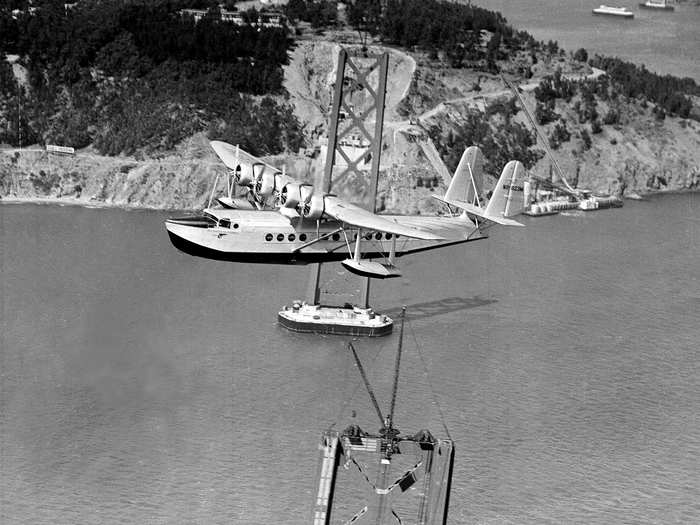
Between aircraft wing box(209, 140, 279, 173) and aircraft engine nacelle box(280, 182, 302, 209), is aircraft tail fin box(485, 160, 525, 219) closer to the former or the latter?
aircraft wing box(209, 140, 279, 173)

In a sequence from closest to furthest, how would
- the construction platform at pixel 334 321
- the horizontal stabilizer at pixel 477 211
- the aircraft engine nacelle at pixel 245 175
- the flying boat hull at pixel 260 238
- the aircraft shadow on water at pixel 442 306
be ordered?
the flying boat hull at pixel 260 238, the construction platform at pixel 334 321, the aircraft engine nacelle at pixel 245 175, the horizontal stabilizer at pixel 477 211, the aircraft shadow on water at pixel 442 306

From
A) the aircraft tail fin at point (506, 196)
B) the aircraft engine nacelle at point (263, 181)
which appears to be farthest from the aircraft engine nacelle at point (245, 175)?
the aircraft tail fin at point (506, 196)

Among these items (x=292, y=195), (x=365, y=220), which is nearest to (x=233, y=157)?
(x=292, y=195)

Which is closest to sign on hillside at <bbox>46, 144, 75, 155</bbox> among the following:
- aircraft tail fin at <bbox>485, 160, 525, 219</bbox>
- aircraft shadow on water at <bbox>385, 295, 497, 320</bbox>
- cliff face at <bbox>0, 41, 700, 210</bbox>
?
cliff face at <bbox>0, 41, 700, 210</bbox>

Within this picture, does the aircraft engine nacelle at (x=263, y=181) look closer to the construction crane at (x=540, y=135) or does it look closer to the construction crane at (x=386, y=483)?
the construction crane at (x=386, y=483)

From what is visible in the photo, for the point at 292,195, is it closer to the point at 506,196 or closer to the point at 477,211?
the point at 477,211

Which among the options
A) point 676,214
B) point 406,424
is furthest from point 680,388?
point 676,214
